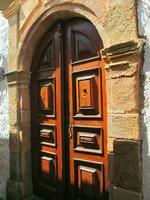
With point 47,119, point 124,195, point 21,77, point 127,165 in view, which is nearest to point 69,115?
point 47,119

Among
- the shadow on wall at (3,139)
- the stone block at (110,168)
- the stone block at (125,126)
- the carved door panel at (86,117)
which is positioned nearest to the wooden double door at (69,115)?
the carved door panel at (86,117)

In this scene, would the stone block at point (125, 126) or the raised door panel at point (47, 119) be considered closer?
the stone block at point (125, 126)

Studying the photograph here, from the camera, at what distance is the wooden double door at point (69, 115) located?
308 centimetres

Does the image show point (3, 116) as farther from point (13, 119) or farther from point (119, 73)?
point (119, 73)

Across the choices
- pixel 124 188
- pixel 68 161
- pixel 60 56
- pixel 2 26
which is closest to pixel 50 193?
pixel 68 161

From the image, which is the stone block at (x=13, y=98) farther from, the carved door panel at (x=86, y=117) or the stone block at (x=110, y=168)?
the stone block at (x=110, y=168)

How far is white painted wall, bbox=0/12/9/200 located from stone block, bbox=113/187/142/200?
2368mm

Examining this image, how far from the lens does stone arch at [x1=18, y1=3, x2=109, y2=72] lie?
2884mm

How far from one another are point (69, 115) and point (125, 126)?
3.59 ft

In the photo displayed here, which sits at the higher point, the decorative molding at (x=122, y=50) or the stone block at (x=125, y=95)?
the decorative molding at (x=122, y=50)

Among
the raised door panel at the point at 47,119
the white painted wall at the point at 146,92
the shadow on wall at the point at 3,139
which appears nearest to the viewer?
the white painted wall at the point at 146,92

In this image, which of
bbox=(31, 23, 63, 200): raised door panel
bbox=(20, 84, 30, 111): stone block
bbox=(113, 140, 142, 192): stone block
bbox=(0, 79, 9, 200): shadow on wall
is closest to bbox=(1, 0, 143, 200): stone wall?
bbox=(113, 140, 142, 192): stone block

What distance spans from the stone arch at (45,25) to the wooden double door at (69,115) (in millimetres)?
97

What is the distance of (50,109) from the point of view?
379 cm
